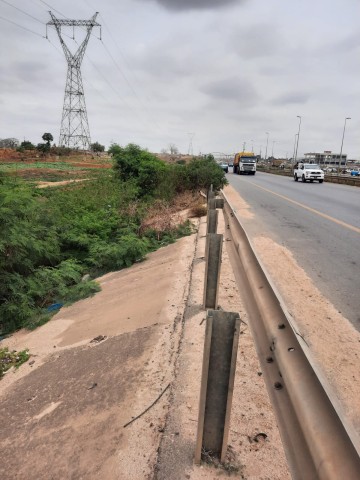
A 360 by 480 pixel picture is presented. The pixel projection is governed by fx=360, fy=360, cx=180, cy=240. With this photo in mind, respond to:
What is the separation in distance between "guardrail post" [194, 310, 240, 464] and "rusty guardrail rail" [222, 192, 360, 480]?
1.61 ft

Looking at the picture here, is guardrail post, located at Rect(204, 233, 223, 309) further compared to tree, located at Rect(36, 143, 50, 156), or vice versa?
tree, located at Rect(36, 143, 50, 156)

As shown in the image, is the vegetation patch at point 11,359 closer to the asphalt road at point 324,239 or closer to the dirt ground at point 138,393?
the dirt ground at point 138,393

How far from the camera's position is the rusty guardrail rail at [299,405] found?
6.26ft

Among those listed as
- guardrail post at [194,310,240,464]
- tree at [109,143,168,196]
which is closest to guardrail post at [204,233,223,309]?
guardrail post at [194,310,240,464]

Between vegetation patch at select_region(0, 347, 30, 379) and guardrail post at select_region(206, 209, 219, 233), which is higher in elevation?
guardrail post at select_region(206, 209, 219, 233)

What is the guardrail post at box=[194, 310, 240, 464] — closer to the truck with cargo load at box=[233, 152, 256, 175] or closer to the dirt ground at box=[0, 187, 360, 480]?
the dirt ground at box=[0, 187, 360, 480]

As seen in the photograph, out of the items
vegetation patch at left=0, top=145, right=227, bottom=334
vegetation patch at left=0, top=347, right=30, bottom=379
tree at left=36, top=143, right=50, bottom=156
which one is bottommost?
vegetation patch at left=0, top=347, right=30, bottom=379

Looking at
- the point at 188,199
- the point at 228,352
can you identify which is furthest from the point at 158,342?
the point at 188,199

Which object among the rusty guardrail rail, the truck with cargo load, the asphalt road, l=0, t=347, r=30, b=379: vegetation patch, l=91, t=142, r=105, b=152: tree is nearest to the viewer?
the rusty guardrail rail

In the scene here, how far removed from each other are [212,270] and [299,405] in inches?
86.4

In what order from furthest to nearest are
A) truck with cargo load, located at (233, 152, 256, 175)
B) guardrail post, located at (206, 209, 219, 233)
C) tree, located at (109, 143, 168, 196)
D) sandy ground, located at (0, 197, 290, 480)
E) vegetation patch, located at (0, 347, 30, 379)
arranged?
truck with cargo load, located at (233, 152, 256, 175) < tree, located at (109, 143, 168, 196) < guardrail post, located at (206, 209, 219, 233) < vegetation patch, located at (0, 347, 30, 379) < sandy ground, located at (0, 197, 290, 480)

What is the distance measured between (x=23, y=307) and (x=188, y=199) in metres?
11.0

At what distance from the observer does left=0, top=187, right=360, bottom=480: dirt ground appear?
8.03 ft

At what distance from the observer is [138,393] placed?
3182 mm
